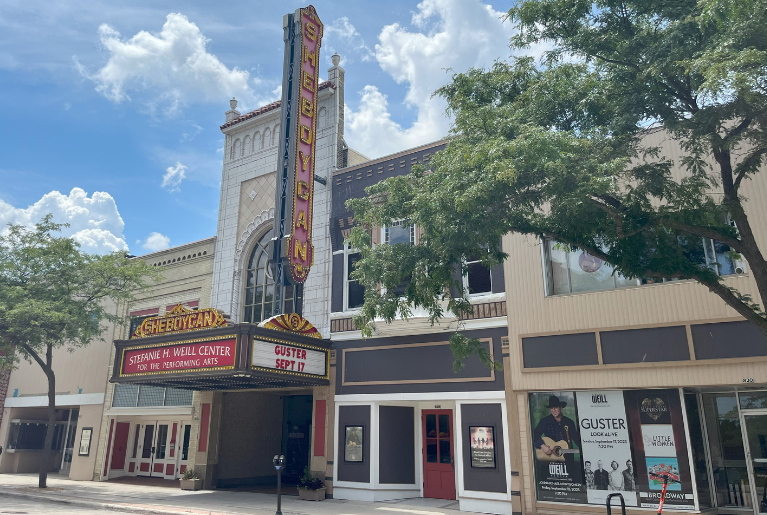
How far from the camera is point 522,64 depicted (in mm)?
12383

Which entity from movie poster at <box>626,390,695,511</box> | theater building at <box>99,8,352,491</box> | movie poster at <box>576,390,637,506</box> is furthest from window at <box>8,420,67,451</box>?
movie poster at <box>626,390,695,511</box>

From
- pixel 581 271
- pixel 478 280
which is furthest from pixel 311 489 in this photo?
pixel 581 271

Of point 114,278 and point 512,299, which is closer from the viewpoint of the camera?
point 512,299

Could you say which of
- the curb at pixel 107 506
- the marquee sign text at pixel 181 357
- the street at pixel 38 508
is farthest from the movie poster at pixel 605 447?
the street at pixel 38 508

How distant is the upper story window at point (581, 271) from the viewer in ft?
44.4


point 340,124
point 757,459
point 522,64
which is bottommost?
point 757,459

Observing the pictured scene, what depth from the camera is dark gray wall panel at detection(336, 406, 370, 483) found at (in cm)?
1747

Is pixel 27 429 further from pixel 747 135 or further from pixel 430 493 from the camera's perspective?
pixel 747 135

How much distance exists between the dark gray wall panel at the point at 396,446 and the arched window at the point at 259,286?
255 inches

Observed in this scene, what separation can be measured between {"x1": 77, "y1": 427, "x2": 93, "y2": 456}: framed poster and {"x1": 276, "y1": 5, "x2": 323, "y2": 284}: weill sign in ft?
45.5

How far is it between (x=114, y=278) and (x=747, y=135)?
21684mm

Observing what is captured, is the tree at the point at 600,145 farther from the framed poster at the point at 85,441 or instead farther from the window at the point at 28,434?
the window at the point at 28,434

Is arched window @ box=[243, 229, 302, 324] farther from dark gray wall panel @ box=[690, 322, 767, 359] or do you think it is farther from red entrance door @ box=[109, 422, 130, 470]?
dark gray wall panel @ box=[690, 322, 767, 359]

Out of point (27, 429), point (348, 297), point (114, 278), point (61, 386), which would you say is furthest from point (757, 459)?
point (27, 429)
